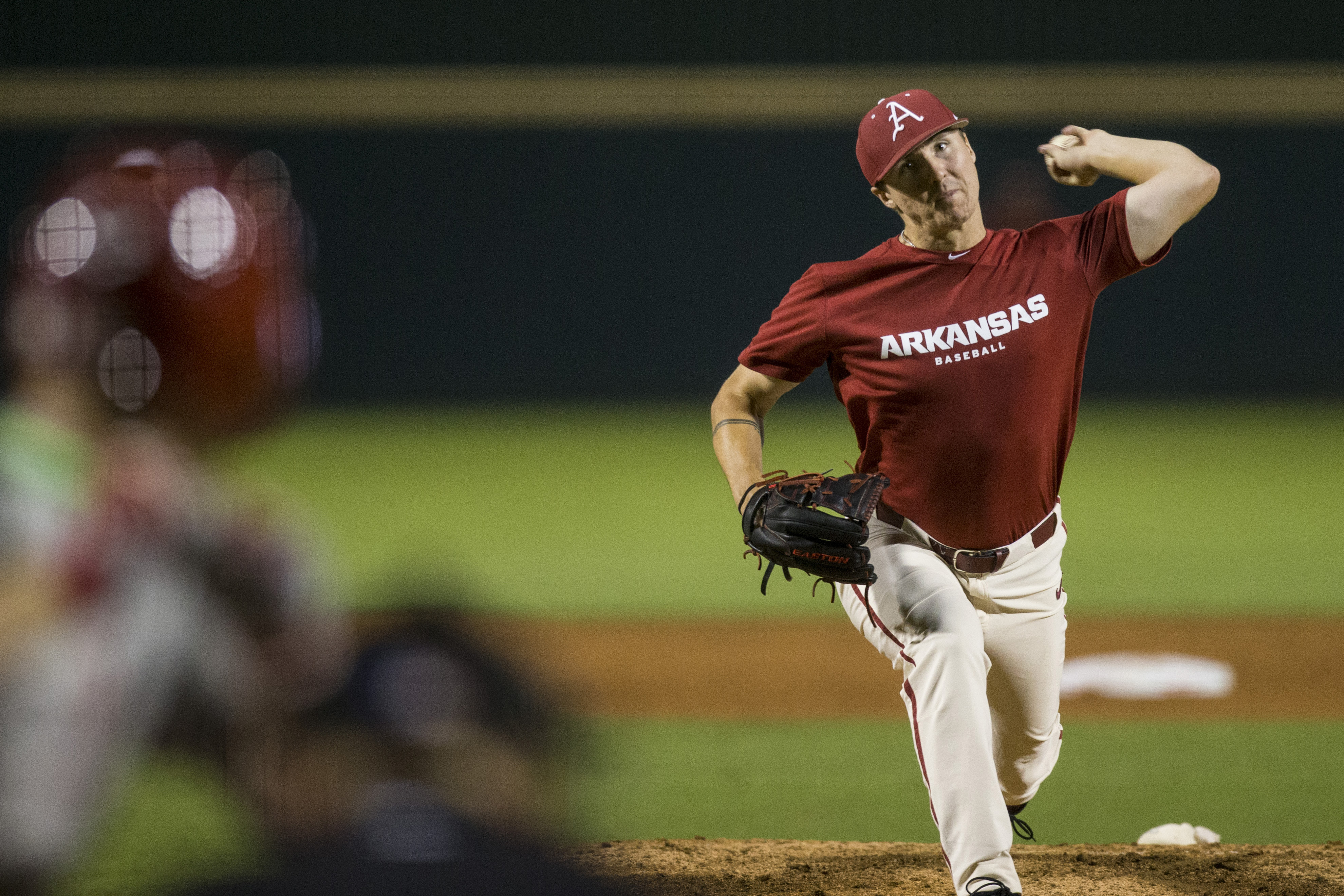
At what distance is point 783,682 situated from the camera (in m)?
5.79

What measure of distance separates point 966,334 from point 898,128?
0.50m

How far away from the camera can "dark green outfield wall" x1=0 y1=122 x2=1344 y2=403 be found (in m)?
13.9

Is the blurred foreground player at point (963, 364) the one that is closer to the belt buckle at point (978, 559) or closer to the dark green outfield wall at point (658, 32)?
the belt buckle at point (978, 559)

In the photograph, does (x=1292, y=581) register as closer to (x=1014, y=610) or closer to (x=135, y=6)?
(x=1014, y=610)

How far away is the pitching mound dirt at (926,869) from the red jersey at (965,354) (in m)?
0.85

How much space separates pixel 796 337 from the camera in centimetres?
310

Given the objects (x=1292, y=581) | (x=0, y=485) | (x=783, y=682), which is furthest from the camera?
(x=1292, y=581)

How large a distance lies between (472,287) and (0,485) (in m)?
13.6

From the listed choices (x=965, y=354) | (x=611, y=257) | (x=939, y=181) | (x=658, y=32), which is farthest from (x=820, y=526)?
(x=658, y=32)

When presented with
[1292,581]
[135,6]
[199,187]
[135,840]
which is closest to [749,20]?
[135,6]

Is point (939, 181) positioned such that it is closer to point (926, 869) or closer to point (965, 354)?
point (965, 354)

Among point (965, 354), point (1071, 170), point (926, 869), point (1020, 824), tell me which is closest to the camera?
point (965, 354)

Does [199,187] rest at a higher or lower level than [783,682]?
higher

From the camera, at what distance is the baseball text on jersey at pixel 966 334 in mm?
2969
